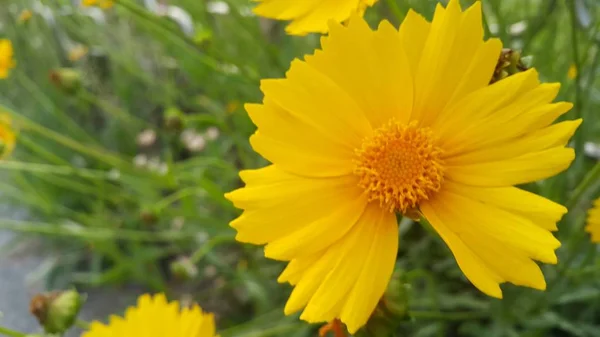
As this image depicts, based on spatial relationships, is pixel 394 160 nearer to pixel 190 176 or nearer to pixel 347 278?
pixel 347 278

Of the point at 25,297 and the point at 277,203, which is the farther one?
the point at 25,297

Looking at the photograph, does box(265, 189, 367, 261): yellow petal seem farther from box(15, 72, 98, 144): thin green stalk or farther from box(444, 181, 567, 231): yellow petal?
box(15, 72, 98, 144): thin green stalk

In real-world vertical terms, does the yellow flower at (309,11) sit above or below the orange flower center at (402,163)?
above

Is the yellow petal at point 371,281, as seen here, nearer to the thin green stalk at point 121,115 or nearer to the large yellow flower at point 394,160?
the large yellow flower at point 394,160

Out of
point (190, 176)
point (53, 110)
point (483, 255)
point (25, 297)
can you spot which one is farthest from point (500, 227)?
point (25, 297)

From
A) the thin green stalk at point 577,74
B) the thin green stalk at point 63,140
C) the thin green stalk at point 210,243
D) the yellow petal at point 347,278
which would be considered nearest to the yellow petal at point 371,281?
the yellow petal at point 347,278

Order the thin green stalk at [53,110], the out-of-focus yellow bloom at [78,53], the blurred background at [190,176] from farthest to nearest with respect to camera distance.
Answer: the out-of-focus yellow bloom at [78,53] < the thin green stalk at [53,110] < the blurred background at [190,176]

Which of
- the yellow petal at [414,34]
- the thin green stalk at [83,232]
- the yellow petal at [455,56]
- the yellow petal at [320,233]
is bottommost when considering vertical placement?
the yellow petal at [320,233]
